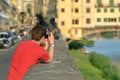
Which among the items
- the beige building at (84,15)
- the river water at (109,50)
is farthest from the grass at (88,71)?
the beige building at (84,15)

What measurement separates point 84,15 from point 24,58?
8850 cm

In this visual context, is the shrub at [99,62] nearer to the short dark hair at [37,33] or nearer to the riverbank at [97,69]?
the riverbank at [97,69]

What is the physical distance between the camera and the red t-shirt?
6.52 metres

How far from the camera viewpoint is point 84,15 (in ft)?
311

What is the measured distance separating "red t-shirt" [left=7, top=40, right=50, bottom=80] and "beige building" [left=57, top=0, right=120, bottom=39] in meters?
79.3

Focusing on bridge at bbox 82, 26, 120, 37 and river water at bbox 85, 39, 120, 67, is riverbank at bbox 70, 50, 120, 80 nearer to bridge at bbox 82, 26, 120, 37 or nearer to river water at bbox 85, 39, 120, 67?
river water at bbox 85, 39, 120, 67

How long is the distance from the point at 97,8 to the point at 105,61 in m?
67.8

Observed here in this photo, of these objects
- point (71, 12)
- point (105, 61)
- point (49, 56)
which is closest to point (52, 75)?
point (49, 56)

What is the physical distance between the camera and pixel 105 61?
3434cm

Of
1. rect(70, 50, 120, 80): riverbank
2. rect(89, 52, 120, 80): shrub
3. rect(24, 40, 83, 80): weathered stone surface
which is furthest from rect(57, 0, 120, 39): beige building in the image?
rect(24, 40, 83, 80): weathered stone surface

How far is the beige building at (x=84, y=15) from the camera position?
297 feet

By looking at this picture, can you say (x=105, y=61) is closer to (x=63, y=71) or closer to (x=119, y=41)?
(x=63, y=71)

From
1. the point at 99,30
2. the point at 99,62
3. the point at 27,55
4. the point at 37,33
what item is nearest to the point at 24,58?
the point at 27,55

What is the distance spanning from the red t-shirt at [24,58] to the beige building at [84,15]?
7930 cm
